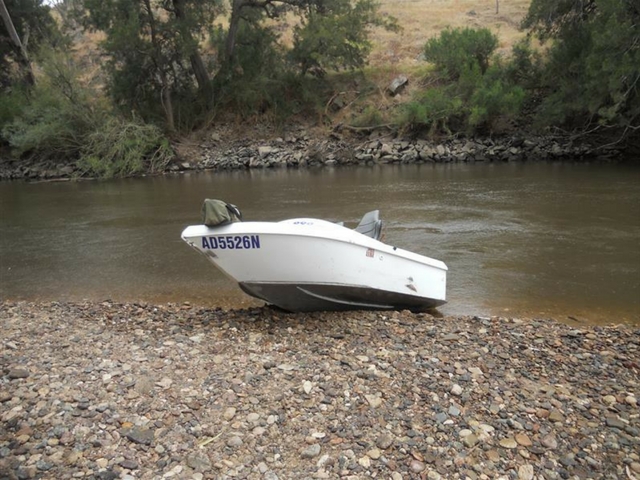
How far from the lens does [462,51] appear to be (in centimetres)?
2459

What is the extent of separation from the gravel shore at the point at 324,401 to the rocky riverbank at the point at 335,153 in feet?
56.5

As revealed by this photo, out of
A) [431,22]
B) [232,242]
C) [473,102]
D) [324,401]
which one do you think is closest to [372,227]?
[232,242]

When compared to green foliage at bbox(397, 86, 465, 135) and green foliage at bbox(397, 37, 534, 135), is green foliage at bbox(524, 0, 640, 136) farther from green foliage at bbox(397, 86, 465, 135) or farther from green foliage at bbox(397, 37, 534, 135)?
green foliage at bbox(397, 86, 465, 135)

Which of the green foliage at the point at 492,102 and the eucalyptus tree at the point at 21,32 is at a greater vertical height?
the eucalyptus tree at the point at 21,32

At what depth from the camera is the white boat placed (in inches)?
202

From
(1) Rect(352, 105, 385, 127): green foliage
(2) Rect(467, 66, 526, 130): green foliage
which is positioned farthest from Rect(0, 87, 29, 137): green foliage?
(2) Rect(467, 66, 526, 130): green foliage

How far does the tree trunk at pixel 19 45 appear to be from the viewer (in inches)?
1039

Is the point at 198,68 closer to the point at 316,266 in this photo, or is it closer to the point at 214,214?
the point at 214,214

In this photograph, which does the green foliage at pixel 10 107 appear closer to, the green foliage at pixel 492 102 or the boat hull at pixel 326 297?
the green foliage at pixel 492 102

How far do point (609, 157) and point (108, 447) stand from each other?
20912mm

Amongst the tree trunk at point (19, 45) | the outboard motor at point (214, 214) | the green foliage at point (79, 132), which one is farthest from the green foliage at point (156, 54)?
the outboard motor at point (214, 214)

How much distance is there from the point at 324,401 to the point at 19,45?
1189 inches

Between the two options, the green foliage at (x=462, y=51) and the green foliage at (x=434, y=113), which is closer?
the green foliage at (x=434, y=113)

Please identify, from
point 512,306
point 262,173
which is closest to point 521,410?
point 512,306
